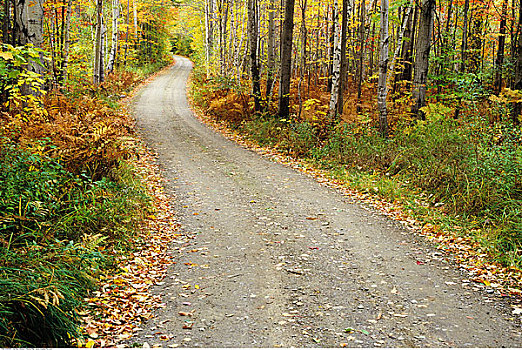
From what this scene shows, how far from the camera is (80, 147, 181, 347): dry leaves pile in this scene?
4348mm

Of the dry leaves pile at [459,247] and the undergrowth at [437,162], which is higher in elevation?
the undergrowth at [437,162]

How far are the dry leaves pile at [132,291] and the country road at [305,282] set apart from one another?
0.61 ft

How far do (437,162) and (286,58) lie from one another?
7.97m

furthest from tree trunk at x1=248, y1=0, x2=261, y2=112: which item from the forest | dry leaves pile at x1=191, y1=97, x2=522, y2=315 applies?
dry leaves pile at x1=191, y1=97, x2=522, y2=315

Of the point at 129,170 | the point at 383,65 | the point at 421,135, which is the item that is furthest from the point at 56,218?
the point at 383,65

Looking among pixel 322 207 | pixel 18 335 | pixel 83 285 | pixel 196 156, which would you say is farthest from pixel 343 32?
pixel 18 335

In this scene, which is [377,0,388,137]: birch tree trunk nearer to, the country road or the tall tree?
the tall tree

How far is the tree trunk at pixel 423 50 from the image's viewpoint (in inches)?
462

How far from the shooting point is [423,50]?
12016 millimetres

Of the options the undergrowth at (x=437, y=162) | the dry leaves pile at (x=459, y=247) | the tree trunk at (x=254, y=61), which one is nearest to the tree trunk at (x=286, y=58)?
the undergrowth at (x=437, y=162)

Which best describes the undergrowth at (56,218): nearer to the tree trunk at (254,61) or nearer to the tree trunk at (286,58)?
the tree trunk at (286,58)

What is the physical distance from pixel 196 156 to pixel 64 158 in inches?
227

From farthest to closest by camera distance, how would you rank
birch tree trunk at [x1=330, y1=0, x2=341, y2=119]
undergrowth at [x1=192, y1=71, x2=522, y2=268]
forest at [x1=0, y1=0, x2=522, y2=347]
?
birch tree trunk at [x1=330, y1=0, x2=341, y2=119] → undergrowth at [x1=192, y1=71, x2=522, y2=268] → forest at [x1=0, y1=0, x2=522, y2=347]

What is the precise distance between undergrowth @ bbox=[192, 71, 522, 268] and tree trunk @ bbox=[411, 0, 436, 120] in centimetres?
64
